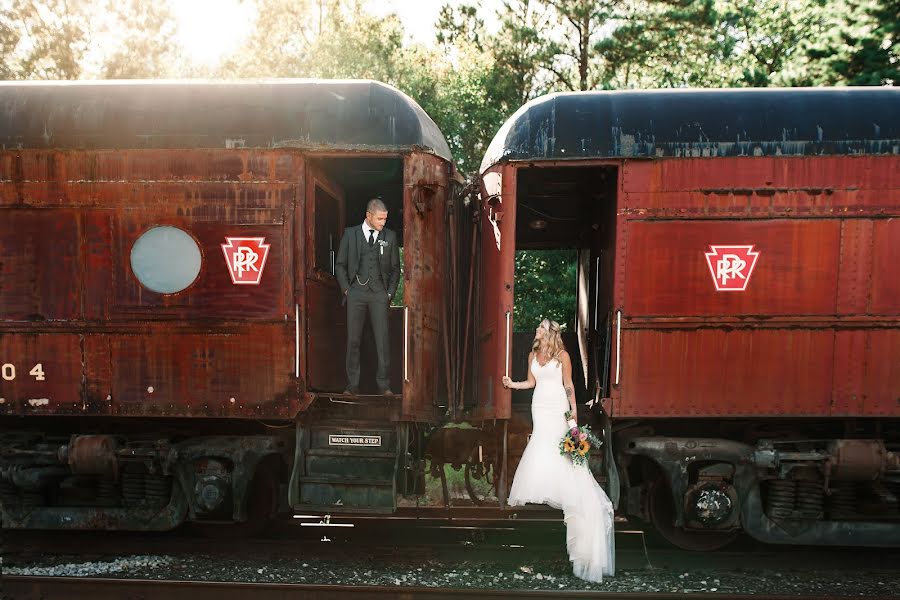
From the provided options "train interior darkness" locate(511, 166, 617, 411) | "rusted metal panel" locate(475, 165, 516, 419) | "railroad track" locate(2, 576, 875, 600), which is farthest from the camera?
"train interior darkness" locate(511, 166, 617, 411)

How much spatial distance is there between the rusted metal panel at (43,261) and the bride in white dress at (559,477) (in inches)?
156

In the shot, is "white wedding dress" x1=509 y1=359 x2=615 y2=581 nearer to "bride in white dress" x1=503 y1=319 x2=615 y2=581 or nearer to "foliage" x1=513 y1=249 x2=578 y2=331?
"bride in white dress" x1=503 y1=319 x2=615 y2=581

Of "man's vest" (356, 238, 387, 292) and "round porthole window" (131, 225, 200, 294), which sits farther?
"man's vest" (356, 238, 387, 292)

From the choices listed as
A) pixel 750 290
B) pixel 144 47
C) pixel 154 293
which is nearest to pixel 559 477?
pixel 750 290

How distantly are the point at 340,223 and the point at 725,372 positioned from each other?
422 cm

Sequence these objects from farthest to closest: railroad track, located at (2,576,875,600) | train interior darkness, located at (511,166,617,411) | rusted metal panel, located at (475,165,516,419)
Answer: train interior darkness, located at (511,166,617,411)
rusted metal panel, located at (475,165,516,419)
railroad track, located at (2,576,875,600)

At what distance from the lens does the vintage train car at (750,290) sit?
529 centimetres

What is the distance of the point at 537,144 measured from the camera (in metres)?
5.46

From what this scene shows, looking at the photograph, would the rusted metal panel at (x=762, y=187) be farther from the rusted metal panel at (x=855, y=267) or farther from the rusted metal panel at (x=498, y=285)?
the rusted metal panel at (x=498, y=285)

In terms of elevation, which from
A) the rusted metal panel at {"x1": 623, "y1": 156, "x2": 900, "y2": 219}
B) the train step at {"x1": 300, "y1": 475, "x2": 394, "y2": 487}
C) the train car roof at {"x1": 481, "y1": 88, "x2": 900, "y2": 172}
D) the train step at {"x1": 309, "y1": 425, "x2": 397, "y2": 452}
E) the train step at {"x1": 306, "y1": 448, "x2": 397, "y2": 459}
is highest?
the train car roof at {"x1": 481, "y1": 88, "x2": 900, "y2": 172}

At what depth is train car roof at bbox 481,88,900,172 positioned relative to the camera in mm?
5293

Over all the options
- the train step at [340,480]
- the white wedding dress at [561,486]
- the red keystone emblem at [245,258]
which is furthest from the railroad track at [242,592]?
the red keystone emblem at [245,258]

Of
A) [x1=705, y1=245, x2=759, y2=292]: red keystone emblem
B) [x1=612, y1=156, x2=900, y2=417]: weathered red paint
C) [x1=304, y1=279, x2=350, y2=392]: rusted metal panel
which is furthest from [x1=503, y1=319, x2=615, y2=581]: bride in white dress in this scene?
[x1=304, y1=279, x2=350, y2=392]: rusted metal panel

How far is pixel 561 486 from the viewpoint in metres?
5.33
